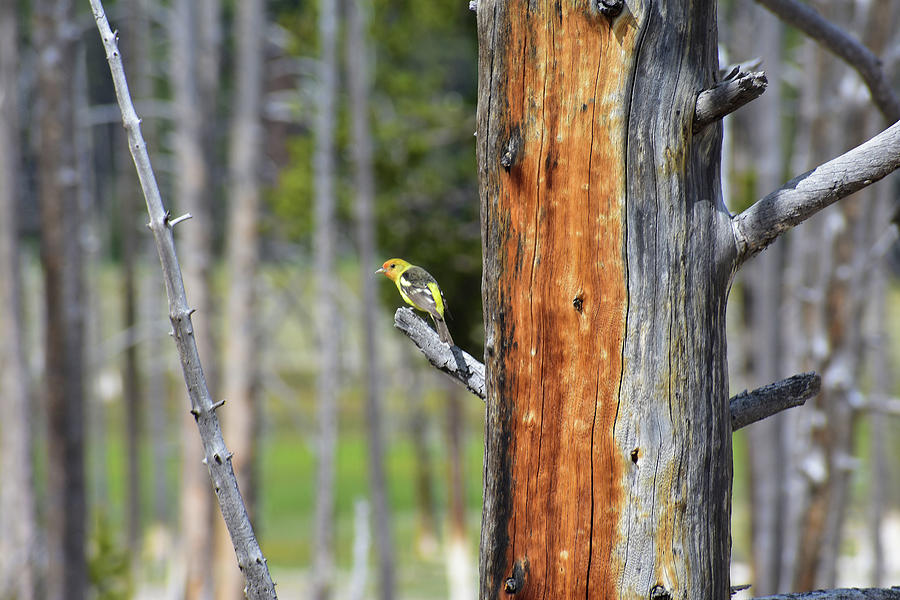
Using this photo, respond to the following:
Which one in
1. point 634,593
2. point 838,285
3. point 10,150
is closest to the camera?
point 634,593

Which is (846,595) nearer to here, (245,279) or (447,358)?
(447,358)

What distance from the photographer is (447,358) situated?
202cm

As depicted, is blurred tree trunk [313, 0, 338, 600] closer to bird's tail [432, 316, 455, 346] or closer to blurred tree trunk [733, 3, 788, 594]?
blurred tree trunk [733, 3, 788, 594]

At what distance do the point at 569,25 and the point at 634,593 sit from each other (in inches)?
42.0

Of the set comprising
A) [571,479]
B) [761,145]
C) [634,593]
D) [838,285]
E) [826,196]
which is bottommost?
[634,593]

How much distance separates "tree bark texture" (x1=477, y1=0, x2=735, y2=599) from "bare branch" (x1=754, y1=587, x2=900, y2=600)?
0.76 ft

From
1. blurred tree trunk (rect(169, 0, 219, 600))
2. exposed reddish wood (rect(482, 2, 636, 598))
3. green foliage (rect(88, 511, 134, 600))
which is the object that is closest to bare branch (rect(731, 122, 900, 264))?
exposed reddish wood (rect(482, 2, 636, 598))

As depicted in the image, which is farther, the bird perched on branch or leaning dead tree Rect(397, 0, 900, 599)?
the bird perched on branch

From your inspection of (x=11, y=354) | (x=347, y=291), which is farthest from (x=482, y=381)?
(x=347, y=291)

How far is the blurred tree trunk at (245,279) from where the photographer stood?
40.6 feet

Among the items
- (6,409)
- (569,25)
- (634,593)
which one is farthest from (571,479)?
(6,409)

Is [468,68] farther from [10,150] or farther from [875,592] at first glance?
[875,592]

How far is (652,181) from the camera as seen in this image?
169 cm

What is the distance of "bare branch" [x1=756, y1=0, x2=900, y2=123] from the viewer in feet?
7.97
